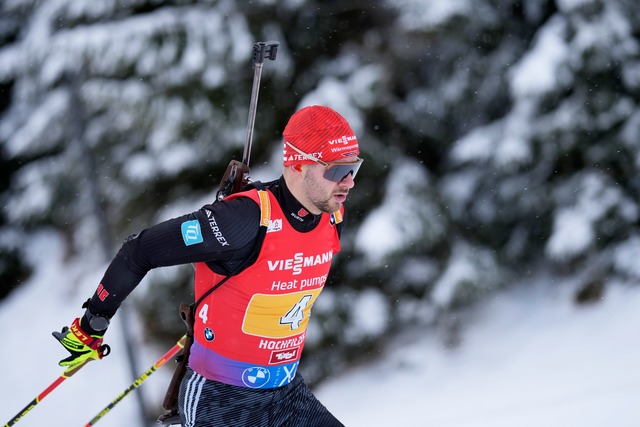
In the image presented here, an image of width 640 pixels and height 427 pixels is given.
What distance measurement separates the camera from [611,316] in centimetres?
656

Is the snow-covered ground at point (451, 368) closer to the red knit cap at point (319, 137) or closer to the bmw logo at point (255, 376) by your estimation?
the bmw logo at point (255, 376)

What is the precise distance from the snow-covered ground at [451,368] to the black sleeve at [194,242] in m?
3.53

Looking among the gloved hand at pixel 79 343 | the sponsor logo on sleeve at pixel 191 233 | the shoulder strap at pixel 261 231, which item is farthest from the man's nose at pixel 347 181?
the gloved hand at pixel 79 343

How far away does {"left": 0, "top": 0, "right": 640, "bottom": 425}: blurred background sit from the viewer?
611 centimetres

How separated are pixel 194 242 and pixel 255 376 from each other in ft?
1.98

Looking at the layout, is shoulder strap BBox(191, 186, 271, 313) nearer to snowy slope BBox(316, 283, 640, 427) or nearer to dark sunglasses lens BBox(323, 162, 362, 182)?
dark sunglasses lens BBox(323, 162, 362, 182)

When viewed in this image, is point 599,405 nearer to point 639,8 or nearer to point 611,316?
point 611,316

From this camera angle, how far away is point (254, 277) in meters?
2.67

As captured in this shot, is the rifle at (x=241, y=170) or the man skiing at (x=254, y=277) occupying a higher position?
the rifle at (x=241, y=170)

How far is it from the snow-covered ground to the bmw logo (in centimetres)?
312

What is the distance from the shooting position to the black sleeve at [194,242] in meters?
2.54

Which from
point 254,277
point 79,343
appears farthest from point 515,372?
point 79,343

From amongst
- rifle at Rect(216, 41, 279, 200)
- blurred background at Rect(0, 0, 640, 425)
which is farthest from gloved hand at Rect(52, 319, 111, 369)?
blurred background at Rect(0, 0, 640, 425)

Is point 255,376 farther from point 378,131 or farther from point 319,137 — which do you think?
point 378,131
